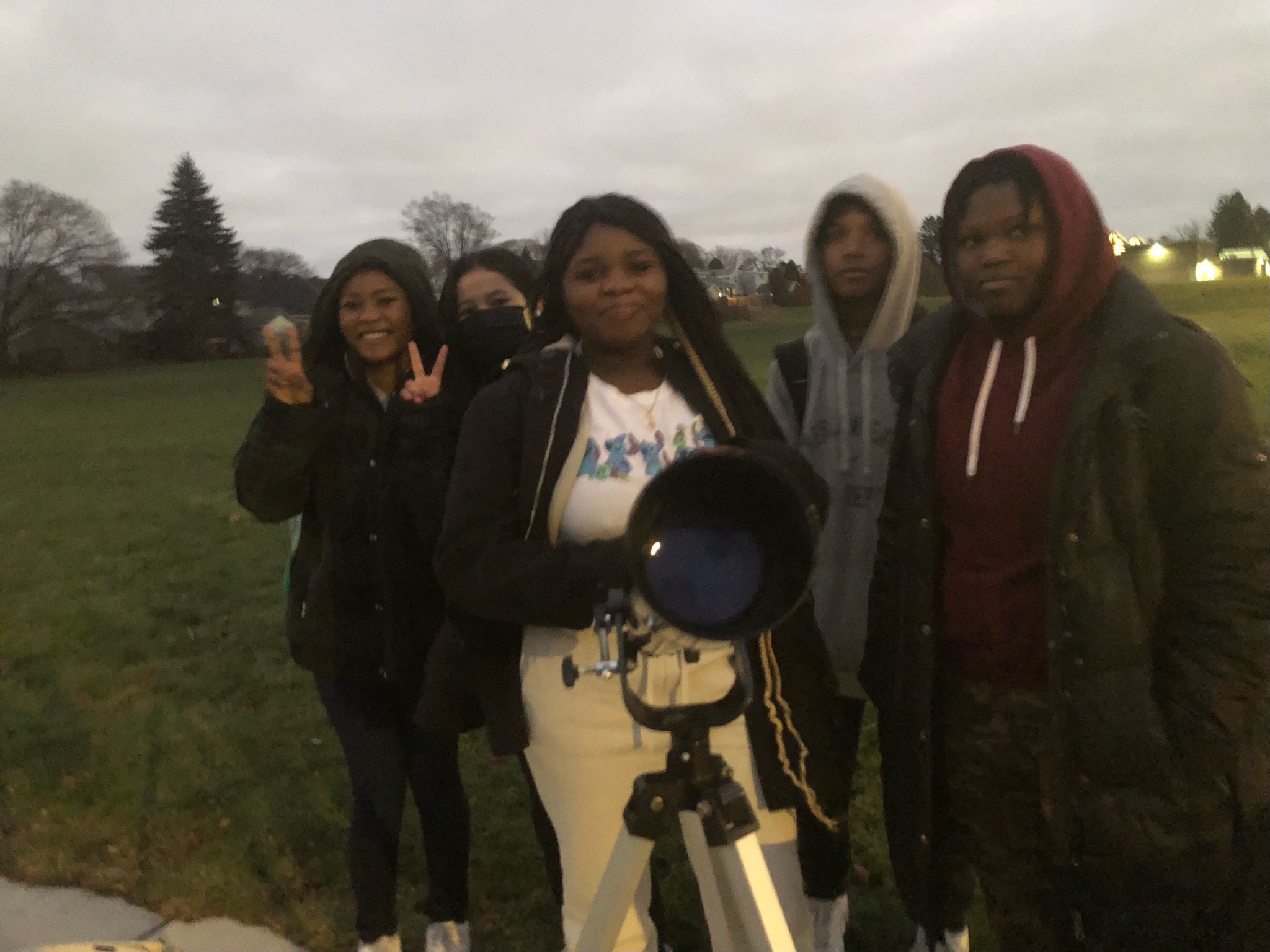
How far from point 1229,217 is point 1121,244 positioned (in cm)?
5217

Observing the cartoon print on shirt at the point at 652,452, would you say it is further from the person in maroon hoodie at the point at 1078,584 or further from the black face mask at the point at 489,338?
the black face mask at the point at 489,338

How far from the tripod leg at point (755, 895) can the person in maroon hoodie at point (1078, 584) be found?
73cm

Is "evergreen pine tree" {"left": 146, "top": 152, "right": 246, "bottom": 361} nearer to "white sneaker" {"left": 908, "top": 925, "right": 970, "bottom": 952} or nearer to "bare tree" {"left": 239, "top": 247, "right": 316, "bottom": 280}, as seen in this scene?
"bare tree" {"left": 239, "top": 247, "right": 316, "bottom": 280}

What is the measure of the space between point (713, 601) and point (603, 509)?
0.50 meters

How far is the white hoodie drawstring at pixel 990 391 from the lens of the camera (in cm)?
164

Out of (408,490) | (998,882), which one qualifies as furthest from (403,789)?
(998,882)

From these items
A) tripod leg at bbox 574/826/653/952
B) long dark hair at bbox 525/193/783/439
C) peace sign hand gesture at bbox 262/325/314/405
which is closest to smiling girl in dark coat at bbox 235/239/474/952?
peace sign hand gesture at bbox 262/325/314/405

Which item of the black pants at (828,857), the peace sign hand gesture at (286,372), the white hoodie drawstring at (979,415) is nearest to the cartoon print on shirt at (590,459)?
the white hoodie drawstring at (979,415)

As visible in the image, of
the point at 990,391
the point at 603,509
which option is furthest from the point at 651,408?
the point at 990,391

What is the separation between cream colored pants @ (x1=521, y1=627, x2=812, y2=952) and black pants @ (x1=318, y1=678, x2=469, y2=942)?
2.27 feet

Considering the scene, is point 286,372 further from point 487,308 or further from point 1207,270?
point 1207,270

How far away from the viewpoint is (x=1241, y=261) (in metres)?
37.5

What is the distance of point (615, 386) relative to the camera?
176cm

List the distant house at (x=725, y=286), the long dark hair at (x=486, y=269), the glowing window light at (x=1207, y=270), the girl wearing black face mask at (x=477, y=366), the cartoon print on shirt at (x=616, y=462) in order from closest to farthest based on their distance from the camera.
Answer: the cartoon print on shirt at (x=616, y=462)
the girl wearing black face mask at (x=477, y=366)
the distant house at (x=725, y=286)
the long dark hair at (x=486, y=269)
the glowing window light at (x=1207, y=270)
